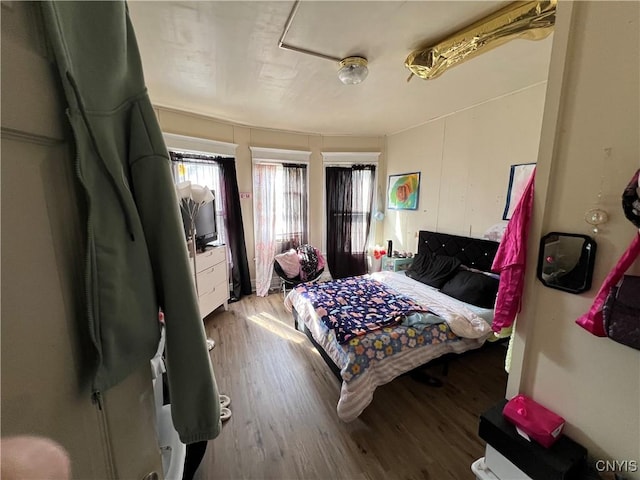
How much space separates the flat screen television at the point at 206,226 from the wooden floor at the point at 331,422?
1218mm

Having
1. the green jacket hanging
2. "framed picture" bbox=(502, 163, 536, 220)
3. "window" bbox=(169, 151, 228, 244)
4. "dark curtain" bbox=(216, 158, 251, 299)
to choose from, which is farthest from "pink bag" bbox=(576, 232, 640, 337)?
"dark curtain" bbox=(216, 158, 251, 299)

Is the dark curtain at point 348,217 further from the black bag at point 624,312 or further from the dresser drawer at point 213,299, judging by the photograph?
the black bag at point 624,312

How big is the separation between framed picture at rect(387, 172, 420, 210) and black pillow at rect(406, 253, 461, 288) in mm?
875

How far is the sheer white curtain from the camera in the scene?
3.97m

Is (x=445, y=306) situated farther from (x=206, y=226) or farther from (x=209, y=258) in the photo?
(x=206, y=226)

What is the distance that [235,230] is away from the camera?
3.78 meters

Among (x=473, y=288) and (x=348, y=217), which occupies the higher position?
(x=348, y=217)

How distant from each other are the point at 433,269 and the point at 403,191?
1.43 m

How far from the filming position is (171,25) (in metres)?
1.57

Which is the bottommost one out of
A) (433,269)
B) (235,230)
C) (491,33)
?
(433,269)

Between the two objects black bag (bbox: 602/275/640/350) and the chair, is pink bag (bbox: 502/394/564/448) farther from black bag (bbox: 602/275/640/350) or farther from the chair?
the chair

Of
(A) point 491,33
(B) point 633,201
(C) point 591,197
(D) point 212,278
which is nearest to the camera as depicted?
(B) point 633,201

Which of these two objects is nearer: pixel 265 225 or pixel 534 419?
pixel 534 419

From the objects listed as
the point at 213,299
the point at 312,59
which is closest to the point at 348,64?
the point at 312,59
